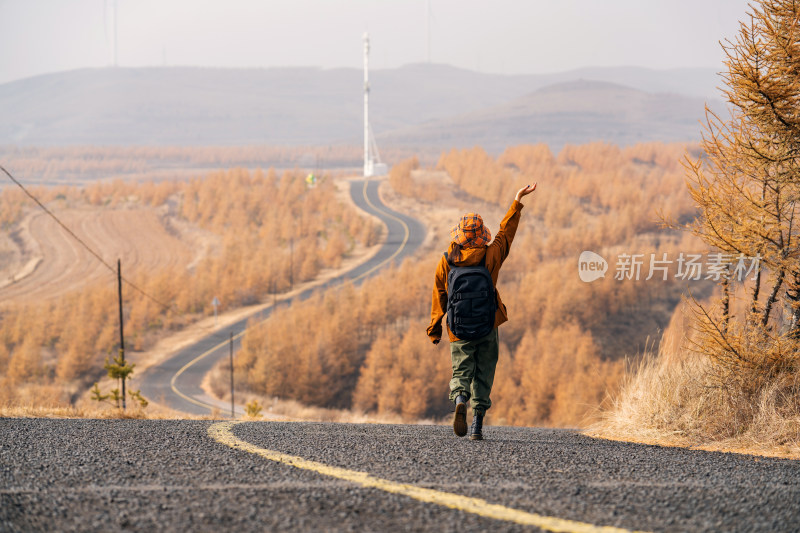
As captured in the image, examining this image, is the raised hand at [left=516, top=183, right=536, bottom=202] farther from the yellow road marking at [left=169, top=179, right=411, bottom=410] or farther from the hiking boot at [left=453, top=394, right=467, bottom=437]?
the yellow road marking at [left=169, top=179, right=411, bottom=410]

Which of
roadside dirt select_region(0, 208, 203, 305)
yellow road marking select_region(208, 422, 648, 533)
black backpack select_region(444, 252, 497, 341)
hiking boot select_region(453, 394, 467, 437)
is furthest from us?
roadside dirt select_region(0, 208, 203, 305)

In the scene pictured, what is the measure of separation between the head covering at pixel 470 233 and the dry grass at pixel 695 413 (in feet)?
8.66

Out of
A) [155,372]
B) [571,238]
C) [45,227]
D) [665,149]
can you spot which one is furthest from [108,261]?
[665,149]

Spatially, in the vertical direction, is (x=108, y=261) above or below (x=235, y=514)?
below

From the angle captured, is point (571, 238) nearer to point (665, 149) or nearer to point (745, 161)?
point (745, 161)

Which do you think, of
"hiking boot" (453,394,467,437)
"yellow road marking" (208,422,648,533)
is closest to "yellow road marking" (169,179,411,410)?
"hiking boot" (453,394,467,437)

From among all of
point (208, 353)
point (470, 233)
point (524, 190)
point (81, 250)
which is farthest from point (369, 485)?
point (81, 250)

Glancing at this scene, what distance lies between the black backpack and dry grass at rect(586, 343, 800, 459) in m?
2.18

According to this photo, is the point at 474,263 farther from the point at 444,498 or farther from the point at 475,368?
the point at 444,498

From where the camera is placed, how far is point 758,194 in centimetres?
815

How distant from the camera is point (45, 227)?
114500 mm

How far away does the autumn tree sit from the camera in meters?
7.71

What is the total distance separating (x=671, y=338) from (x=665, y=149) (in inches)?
6834

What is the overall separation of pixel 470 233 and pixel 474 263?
0.90 feet
